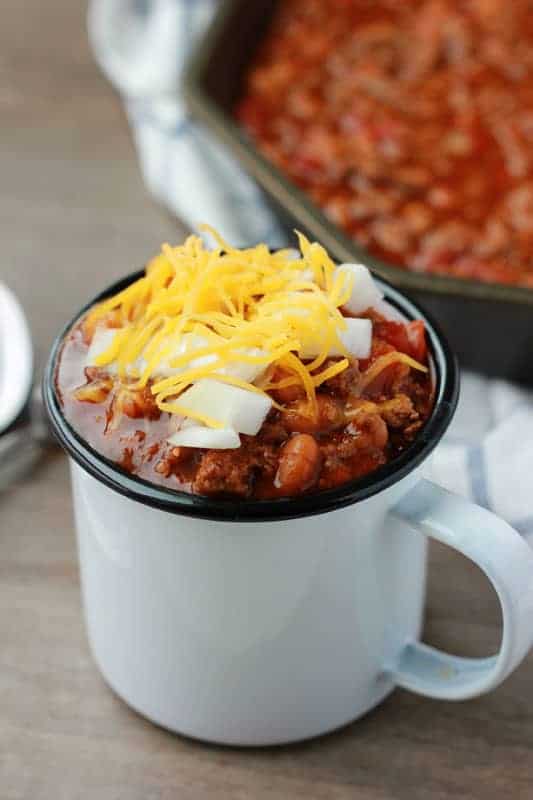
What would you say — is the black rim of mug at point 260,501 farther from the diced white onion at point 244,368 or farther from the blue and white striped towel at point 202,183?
the blue and white striped towel at point 202,183

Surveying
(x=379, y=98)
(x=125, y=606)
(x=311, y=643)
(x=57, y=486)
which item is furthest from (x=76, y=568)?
(x=379, y=98)

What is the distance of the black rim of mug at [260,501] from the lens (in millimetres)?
1039

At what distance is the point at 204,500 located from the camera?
3.43 ft

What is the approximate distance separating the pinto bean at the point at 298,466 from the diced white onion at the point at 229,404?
0.03m

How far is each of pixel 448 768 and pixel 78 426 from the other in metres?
0.49

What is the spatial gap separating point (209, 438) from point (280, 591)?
162mm

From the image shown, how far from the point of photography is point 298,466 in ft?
3.47

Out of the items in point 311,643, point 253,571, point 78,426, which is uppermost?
point 78,426

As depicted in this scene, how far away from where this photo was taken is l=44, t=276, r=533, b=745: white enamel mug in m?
1.07

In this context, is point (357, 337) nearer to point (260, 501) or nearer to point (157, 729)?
point (260, 501)

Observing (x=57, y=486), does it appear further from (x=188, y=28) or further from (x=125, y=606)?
(x=188, y=28)

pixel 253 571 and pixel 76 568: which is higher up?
pixel 253 571

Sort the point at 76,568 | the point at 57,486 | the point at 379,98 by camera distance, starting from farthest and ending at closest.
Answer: the point at 379,98 < the point at 57,486 < the point at 76,568

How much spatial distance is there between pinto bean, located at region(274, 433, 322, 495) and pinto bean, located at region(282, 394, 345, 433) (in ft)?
0.07
